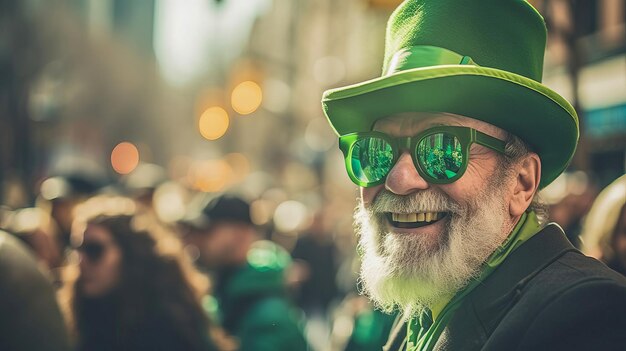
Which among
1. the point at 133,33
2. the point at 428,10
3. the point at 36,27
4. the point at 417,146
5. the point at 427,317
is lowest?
the point at 427,317

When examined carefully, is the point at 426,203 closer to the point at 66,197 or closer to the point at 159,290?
the point at 159,290

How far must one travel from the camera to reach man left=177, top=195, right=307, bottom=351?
4.59m

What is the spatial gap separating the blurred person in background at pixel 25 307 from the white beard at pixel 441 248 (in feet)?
5.46

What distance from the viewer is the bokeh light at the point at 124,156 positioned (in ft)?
153

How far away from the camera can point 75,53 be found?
40.0 m

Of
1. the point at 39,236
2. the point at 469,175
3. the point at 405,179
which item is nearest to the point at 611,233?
the point at 469,175

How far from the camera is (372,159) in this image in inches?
98.7

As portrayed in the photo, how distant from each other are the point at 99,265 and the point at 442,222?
2.47 m

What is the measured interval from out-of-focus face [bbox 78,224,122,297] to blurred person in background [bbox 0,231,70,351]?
74 centimetres

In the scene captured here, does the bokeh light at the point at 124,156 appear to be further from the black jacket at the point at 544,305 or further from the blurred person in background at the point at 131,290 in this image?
the black jacket at the point at 544,305

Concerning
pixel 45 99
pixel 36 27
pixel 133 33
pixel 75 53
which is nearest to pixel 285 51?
pixel 75 53

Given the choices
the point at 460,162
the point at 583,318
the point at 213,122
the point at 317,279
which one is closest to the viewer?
the point at 583,318

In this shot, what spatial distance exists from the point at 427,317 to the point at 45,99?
32530mm

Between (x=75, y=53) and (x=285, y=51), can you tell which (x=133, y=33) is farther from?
(x=75, y=53)
